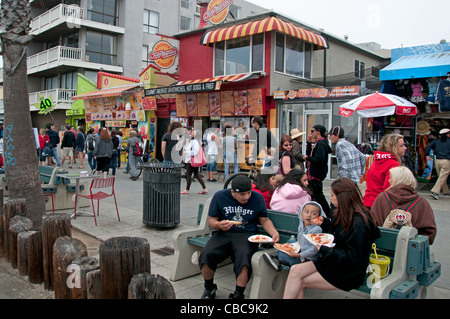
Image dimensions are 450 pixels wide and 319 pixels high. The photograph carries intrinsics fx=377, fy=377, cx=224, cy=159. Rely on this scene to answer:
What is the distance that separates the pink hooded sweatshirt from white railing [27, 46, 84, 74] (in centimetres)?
2567

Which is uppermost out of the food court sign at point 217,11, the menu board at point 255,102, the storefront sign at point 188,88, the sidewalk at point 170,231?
the food court sign at point 217,11

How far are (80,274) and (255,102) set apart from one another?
11.9 meters

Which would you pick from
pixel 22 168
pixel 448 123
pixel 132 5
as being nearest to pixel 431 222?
pixel 22 168

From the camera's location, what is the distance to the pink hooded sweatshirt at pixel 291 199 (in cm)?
452

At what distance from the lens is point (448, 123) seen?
39.1ft

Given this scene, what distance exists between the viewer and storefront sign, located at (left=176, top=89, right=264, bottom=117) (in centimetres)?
1451

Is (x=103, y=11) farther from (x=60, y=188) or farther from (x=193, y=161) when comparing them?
(x=60, y=188)

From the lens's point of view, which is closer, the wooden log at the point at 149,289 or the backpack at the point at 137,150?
the wooden log at the point at 149,289

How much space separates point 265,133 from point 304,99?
645cm

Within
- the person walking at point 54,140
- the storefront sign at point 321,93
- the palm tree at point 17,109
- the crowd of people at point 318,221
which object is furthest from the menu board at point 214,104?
the crowd of people at point 318,221

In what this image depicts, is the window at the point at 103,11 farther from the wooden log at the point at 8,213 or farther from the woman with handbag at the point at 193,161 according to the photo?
the wooden log at the point at 8,213

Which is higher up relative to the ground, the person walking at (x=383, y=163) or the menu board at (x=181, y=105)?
the menu board at (x=181, y=105)

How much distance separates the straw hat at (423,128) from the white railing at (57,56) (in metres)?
22.8
